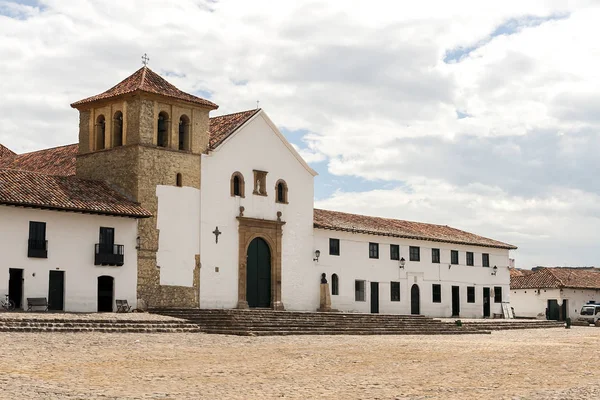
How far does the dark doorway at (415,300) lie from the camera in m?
47.4

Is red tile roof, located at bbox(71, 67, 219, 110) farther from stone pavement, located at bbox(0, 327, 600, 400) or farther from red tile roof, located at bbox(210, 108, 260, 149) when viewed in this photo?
stone pavement, located at bbox(0, 327, 600, 400)

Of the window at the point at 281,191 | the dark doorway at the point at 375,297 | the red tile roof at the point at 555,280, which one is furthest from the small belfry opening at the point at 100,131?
the red tile roof at the point at 555,280

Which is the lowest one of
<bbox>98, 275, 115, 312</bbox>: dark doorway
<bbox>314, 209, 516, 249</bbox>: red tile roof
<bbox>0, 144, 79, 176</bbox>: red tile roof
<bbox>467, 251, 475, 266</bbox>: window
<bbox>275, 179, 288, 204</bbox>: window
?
<bbox>98, 275, 115, 312</bbox>: dark doorway

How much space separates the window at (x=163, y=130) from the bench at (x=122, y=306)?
6.80 meters

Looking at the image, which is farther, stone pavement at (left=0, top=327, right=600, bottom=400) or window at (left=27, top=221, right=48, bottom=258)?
window at (left=27, top=221, right=48, bottom=258)

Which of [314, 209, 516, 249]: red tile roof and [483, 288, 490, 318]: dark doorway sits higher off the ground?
[314, 209, 516, 249]: red tile roof

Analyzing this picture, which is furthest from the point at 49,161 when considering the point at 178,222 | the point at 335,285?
the point at 335,285

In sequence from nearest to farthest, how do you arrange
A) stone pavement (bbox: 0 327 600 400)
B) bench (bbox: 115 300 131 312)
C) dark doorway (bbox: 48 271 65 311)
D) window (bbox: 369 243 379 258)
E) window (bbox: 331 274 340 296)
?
stone pavement (bbox: 0 327 600 400)
dark doorway (bbox: 48 271 65 311)
bench (bbox: 115 300 131 312)
window (bbox: 331 274 340 296)
window (bbox: 369 243 379 258)

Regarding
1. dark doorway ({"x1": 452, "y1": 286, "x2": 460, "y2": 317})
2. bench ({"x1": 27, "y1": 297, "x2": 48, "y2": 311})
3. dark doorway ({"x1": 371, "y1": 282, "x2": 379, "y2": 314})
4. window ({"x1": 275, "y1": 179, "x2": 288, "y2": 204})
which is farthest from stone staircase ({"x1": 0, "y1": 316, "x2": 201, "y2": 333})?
dark doorway ({"x1": 452, "y1": 286, "x2": 460, "y2": 317})

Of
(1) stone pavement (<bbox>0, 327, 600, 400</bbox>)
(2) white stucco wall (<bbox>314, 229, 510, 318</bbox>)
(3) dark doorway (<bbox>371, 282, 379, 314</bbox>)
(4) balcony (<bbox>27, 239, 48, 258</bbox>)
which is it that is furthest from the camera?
(3) dark doorway (<bbox>371, 282, 379, 314</bbox>)

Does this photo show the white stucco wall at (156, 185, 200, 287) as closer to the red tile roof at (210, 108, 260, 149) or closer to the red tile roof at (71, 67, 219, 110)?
the red tile roof at (210, 108, 260, 149)

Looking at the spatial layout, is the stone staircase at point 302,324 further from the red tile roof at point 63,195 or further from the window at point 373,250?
the window at point 373,250

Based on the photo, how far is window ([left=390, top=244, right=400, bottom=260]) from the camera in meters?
46.8

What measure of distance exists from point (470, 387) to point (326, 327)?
1819 cm
